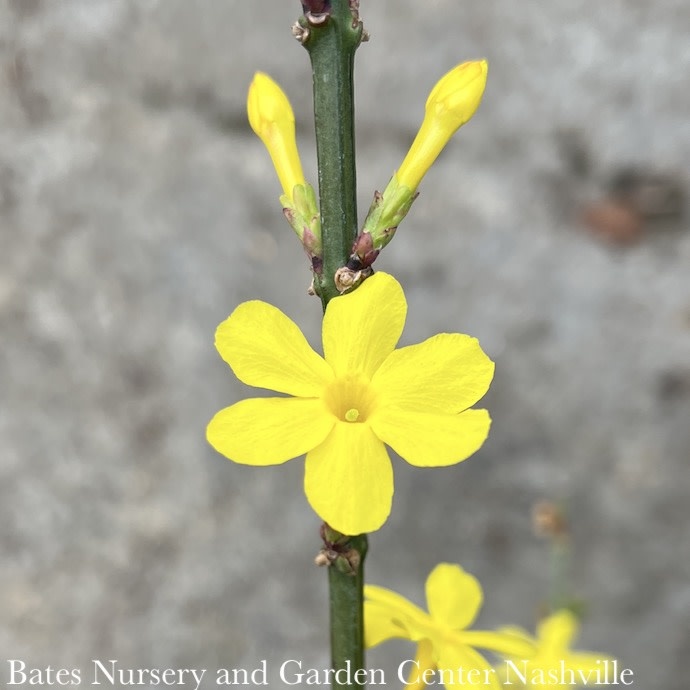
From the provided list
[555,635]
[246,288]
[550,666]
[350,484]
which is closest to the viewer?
[350,484]

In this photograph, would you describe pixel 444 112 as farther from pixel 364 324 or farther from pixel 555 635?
pixel 555 635

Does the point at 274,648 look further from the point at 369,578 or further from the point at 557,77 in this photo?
the point at 557,77

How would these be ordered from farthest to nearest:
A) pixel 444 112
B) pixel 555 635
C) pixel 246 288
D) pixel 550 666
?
pixel 246 288 → pixel 555 635 → pixel 550 666 → pixel 444 112

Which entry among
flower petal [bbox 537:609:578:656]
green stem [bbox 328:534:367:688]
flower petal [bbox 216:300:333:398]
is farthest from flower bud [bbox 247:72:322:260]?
flower petal [bbox 537:609:578:656]

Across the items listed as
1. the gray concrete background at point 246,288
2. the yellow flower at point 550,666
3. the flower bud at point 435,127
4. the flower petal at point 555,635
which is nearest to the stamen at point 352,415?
the flower bud at point 435,127

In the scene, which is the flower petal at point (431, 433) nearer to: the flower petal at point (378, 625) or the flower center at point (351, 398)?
the flower center at point (351, 398)

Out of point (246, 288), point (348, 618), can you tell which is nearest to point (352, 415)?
point (348, 618)
